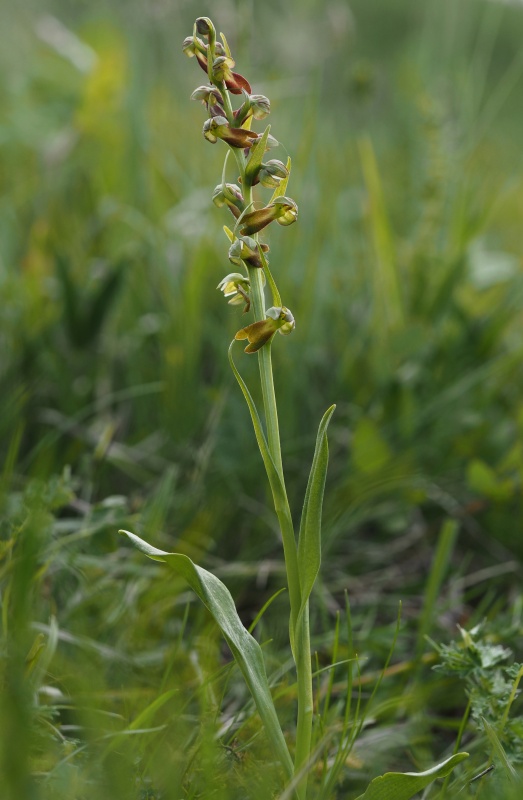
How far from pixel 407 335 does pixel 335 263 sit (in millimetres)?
536

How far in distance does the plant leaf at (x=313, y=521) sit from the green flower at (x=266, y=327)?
0.10 metres

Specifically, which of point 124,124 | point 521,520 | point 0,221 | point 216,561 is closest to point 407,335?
point 521,520

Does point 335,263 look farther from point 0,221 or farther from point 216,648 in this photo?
point 216,648

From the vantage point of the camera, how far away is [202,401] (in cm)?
174

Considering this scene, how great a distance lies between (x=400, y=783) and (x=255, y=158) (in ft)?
2.03

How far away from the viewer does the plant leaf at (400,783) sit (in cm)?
76

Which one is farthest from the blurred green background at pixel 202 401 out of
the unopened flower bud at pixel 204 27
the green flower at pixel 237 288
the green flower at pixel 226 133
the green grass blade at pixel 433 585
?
the unopened flower bud at pixel 204 27

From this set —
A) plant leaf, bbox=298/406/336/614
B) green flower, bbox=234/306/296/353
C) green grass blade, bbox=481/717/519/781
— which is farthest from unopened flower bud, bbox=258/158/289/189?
green grass blade, bbox=481/717/519/781

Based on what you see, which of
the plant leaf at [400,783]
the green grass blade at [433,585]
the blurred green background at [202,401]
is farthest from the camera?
the green grass blade at [433,585]

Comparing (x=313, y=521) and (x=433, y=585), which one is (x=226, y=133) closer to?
(x=313, y=521)

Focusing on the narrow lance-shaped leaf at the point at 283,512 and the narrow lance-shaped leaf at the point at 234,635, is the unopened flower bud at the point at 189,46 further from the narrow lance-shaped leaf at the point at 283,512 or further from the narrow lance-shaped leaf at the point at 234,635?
the narrow lance-shaped leaf at the point at 234,635

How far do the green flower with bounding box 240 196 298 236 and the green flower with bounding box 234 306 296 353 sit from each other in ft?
0.28

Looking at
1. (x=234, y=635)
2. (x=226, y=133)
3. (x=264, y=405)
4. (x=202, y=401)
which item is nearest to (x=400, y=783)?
(x=234, y=635)

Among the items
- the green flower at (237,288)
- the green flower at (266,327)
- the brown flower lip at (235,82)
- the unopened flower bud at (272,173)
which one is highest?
the brown flower lip at (235,82)
